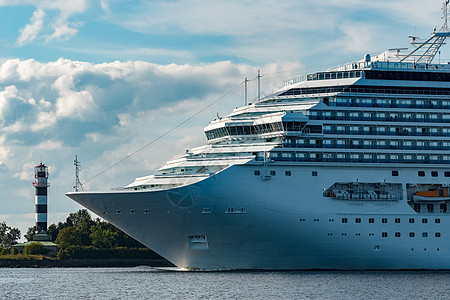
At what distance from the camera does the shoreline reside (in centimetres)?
11562

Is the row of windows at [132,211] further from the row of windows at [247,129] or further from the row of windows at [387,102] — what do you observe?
the row of windows at [387,102]

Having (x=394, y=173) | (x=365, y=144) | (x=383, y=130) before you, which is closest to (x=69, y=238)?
(x=365, y=144)

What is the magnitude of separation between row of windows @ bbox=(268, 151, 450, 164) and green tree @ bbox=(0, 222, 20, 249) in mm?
73220

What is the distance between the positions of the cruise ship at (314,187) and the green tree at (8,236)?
212 feet

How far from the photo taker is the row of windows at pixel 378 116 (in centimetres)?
7181

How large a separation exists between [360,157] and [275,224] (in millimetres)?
9021

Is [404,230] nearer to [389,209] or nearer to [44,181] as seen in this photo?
[389,209]

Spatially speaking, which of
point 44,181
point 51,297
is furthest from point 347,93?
point 44,181

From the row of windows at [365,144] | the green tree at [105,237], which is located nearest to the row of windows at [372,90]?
the row of windows at [365,144]

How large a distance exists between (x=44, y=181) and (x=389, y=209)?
66.9 metres

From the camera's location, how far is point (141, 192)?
67.7 m

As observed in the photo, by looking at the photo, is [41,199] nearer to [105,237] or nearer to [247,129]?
[105,237]

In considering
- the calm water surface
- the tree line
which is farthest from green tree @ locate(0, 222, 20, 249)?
the calm water surface

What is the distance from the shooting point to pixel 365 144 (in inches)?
2832
